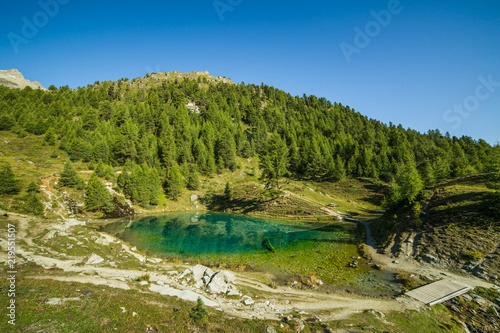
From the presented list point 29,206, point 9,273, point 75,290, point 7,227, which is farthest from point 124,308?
point 29,206

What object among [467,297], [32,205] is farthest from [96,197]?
[467,297]

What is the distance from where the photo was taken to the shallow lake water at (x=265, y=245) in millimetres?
22703

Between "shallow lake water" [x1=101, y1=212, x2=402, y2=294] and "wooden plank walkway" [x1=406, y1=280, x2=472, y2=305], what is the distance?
6.82ft

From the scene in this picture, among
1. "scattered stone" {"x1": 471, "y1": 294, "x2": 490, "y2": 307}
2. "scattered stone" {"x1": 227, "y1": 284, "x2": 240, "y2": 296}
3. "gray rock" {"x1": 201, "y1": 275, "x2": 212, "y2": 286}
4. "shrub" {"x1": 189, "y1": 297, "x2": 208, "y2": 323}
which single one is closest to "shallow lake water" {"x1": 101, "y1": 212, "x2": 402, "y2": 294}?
"scattered stone" {"x1": 471, "y1": 294, "x2": 490, "y2": 307}

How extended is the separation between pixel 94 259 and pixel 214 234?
2320cm

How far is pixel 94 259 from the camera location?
1969cm

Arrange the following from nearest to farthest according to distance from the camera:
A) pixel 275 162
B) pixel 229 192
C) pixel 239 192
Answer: pixel 275 162, pixel 229 192, pixel 239 192

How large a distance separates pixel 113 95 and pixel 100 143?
88.1 m

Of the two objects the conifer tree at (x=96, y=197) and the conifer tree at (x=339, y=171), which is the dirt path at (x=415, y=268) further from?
the conifer tree at (x=96, y=197)

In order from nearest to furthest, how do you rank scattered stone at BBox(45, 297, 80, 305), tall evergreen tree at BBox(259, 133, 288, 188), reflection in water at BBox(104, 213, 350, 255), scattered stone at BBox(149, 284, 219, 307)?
1. scattered stone at BBox(45, 297, 80, 305)
2. scattered stone at BBox(149, 284, 219, 307)
3. reflection in water at BBox(104, 213, 350, 255)
4. tall evergreen tree at BBox(259, 133, 288, 188)

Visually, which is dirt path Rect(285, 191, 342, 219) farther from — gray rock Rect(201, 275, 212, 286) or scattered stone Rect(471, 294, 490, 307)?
gray rock Rect(201, 275, 212, 286)

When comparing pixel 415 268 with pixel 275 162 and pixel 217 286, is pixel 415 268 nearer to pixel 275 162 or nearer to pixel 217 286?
pixel 217 286

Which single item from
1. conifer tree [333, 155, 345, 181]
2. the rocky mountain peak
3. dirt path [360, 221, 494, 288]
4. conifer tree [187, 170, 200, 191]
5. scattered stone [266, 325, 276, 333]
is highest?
the rocky mountain peak

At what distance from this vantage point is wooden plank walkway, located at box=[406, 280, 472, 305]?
55.0 ft
